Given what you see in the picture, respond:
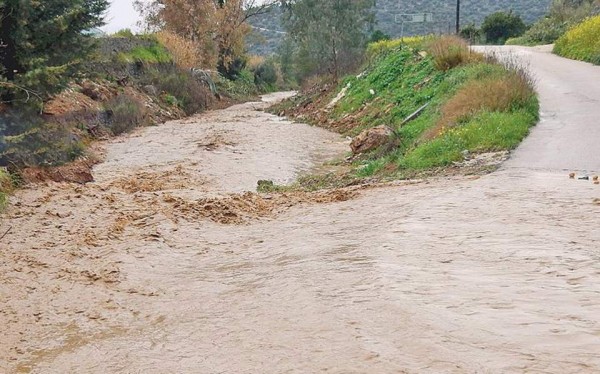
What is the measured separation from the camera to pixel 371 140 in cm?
1645

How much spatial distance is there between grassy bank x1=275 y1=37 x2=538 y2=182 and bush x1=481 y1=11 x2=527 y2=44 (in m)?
22.6

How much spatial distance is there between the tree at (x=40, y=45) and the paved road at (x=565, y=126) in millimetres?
9691

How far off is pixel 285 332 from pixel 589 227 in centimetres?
394

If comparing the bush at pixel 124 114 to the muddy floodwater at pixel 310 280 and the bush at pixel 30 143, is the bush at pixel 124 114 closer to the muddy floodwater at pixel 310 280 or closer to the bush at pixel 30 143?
the bush at pixel 30 143

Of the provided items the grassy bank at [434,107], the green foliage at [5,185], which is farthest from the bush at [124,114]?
the green foliage at [5,185]

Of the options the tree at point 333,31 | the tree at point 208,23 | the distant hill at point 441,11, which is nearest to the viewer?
the tree at point 333,31

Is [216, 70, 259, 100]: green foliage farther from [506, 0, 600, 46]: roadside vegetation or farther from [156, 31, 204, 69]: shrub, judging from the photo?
[506, 0, 600, 46]: roadside vegetation

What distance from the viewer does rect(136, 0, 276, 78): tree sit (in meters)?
43.7

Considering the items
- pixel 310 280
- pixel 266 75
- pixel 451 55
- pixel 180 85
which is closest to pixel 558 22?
pixel 451 55

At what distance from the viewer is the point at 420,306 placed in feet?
18.5

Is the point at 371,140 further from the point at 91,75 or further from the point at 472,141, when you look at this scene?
the point at 91,75

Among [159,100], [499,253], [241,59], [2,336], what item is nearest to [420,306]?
[499,253]

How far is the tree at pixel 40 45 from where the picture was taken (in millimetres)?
13953

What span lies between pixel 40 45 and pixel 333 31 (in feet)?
78.1
